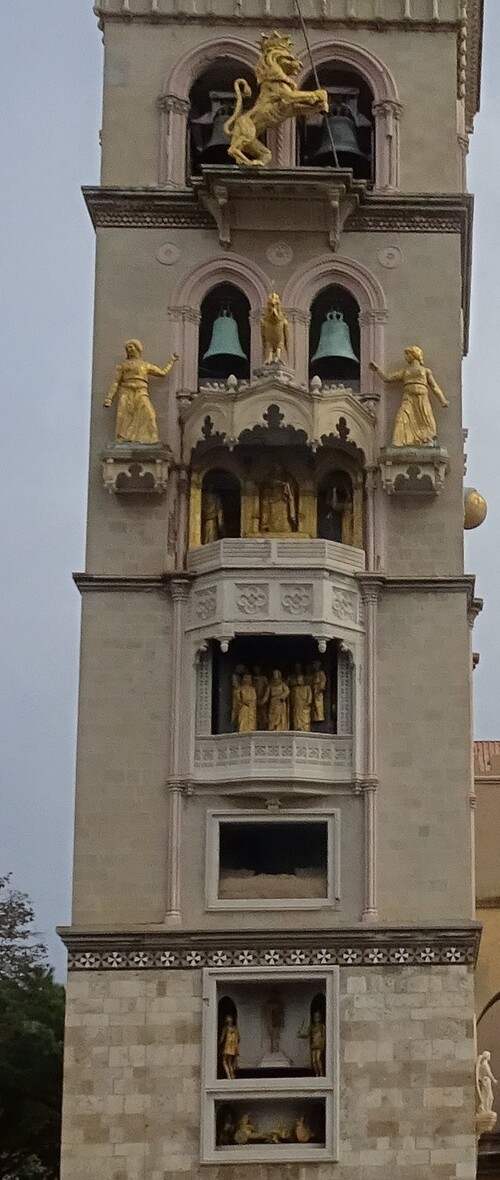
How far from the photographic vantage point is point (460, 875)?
27.5 meters

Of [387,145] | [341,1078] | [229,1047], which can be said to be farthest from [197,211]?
[341,1078]

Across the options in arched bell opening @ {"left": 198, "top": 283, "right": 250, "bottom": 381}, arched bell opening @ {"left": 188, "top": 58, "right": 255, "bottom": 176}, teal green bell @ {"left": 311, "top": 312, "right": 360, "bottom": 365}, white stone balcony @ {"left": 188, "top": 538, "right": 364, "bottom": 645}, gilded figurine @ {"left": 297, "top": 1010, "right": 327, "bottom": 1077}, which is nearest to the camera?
gilded figurine @ {"left": 297, "top": 1010, "right": 327, "bottom": 1077}

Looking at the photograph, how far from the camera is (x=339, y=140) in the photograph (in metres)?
30.9

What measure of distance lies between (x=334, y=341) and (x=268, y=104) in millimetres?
3261

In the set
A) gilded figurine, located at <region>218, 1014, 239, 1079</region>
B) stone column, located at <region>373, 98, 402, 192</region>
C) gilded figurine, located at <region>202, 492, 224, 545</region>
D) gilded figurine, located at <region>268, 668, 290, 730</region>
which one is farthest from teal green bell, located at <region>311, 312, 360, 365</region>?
gilded figurine, located at <region>218, 1014, 239, 1079</region>

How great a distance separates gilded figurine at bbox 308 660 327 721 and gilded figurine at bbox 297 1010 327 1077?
359 cm

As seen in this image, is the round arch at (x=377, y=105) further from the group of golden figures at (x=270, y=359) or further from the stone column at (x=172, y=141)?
the group of golden figures at (x=270, y=359)

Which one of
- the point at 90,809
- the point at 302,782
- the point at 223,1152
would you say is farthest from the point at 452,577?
the point at 223,1152

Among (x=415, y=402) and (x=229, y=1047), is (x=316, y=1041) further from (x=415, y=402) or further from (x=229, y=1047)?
(x=415, y=402)

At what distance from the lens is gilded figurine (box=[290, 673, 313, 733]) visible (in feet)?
92.2

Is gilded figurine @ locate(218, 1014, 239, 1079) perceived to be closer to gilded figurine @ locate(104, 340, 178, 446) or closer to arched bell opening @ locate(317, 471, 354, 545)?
arched bell opening @ locate(317, 471, 354, 545)

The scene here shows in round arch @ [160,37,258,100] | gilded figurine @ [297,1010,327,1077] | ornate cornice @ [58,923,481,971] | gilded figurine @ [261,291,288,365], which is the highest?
round arch @ [160,37,258,100]

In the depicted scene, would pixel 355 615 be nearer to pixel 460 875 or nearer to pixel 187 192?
pixel 460 875

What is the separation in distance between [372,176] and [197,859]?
9.52 m
